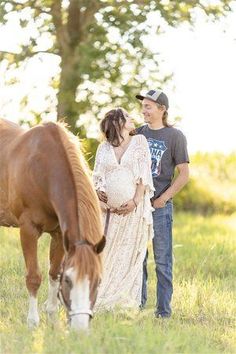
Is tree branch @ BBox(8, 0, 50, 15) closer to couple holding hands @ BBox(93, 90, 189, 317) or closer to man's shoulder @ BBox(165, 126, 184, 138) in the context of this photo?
couple holding hands @ BBox(93, 90, 189, 317)

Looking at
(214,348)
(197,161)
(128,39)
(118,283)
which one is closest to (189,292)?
(118,283)

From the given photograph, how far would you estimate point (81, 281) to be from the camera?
5.78m

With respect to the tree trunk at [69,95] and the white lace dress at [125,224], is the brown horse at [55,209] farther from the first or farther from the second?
the tree trunk at [69,95]

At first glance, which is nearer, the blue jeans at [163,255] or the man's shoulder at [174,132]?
the man's shoulder at [174,132]

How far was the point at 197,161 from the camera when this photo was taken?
22734 millimetres

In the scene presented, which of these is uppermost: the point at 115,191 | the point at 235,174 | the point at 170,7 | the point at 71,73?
the point at 170,7

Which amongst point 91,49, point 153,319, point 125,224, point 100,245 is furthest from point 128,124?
point 91,49

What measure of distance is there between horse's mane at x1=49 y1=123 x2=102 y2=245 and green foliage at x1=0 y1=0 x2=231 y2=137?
7.52m

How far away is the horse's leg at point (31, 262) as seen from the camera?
7.17 m

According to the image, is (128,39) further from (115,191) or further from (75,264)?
(75,264)

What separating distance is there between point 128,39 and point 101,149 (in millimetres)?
7070

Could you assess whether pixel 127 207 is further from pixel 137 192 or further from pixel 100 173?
pixel 100 173

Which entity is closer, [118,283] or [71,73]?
[118,283]

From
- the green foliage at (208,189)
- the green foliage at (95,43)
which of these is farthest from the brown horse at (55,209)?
the green foliage at (208,189)
